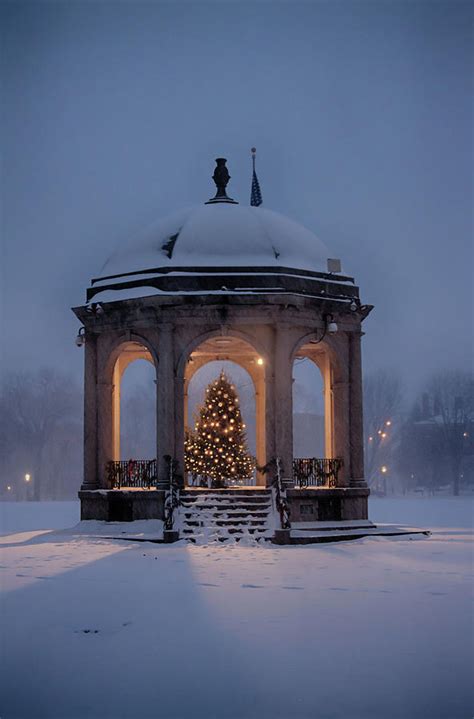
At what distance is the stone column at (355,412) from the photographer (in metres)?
22.1

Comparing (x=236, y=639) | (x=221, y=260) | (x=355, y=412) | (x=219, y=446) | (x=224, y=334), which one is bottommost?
(x=236, y=639)

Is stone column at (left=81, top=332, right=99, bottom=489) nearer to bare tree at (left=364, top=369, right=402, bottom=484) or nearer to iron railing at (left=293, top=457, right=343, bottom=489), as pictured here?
iron railing at (left=293, top=457, right=343, bottom=489)

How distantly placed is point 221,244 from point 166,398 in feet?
14.1

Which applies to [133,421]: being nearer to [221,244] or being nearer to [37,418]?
[37,418]

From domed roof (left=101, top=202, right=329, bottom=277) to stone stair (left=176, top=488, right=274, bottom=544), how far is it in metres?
5.68

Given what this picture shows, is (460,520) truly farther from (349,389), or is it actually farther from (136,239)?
(136,239)

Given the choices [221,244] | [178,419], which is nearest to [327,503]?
[178,419]

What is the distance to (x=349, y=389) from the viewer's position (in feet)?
73.2

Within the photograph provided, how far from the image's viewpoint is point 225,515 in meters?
19.0

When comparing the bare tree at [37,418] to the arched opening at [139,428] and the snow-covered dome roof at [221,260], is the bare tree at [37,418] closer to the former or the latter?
the arched opening at [139,428]

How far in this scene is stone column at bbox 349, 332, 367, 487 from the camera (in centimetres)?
2206

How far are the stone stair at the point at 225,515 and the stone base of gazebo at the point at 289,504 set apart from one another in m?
0.41

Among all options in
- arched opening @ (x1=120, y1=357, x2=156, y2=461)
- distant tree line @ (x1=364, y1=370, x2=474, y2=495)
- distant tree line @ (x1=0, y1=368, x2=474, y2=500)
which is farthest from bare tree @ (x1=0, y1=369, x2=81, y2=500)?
distant tree line @ (x1=364, y1=370, x2=474, y2=495)

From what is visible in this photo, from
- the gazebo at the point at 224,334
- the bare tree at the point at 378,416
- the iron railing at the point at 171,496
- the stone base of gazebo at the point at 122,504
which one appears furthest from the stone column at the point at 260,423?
the bare tree at the point at 378,416
